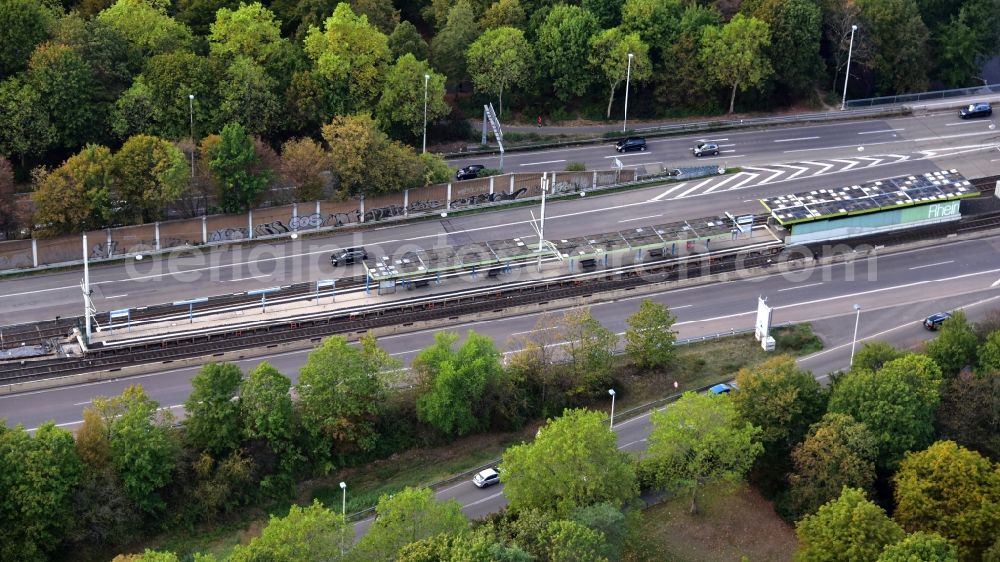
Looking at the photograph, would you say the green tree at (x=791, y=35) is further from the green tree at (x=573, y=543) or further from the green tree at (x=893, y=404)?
the green tree at (x=573, y=543)

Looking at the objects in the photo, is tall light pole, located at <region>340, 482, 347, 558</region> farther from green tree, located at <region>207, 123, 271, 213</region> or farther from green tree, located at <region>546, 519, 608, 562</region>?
green tree, located at <region>207, 123, 271, 213</region>

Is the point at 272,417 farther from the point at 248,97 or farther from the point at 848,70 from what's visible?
the point at 848,70

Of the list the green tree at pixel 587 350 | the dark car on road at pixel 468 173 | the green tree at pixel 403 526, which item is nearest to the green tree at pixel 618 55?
the dark car on road at pixel 468 173

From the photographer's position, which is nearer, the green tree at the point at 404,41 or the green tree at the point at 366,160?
the green tree at the point at 366,160

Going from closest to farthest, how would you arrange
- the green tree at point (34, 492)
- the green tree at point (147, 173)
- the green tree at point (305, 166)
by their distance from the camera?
1. the green tree at point (34, 492)
2. the green tree at point (147, 173)
3. the green tree at point (305, 166)

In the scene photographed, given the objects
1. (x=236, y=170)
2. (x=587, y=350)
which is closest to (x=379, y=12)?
(x=236, y=170)

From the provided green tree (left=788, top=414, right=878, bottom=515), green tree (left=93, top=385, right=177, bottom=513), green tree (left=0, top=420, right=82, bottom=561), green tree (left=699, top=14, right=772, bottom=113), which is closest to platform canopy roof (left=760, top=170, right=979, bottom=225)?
green tree (left=699, top=14, right=772, bottom=113)

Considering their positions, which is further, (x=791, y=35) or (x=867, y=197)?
(x=791, y=35)

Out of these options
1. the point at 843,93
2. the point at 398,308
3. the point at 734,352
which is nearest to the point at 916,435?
the point at 734,352

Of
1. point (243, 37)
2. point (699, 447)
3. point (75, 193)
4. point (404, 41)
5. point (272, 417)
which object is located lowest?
point (699, 447)
